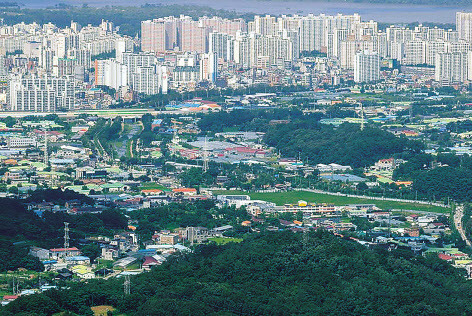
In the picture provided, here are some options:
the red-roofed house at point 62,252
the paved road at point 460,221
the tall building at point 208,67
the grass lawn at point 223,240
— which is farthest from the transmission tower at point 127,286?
the tall building at point 208,67

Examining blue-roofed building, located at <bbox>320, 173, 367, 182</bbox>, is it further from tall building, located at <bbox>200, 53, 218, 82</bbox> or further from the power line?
tall building, located at <bbox>200, 53, 218, 82</bbox>

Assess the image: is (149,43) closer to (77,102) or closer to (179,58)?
(179,58)

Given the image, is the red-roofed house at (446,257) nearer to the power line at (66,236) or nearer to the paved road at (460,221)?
the paved road at (460,221)

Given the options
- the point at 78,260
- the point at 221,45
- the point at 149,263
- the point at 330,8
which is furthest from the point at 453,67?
the point at 330,8

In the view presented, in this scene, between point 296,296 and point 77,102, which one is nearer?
point 296,296

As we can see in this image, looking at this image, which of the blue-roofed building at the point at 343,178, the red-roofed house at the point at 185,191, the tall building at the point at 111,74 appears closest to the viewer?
the red-roofed house at the point at 185,191

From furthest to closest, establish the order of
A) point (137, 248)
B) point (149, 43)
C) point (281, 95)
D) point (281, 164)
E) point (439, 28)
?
1. point (439, 28)
2. point (149, 43)
3. point (281, 95)
4. point (281, 164)
5. point (137, 248)

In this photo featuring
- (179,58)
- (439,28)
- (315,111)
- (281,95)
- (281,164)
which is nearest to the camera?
(281,164)

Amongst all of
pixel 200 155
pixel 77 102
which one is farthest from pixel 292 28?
pixel 200 155
